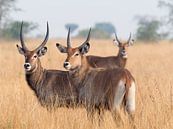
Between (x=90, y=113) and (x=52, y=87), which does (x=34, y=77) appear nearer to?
(x=52, y=87)

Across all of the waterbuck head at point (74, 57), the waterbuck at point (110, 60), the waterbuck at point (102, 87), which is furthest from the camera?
the waterbuck at point (110, 60)

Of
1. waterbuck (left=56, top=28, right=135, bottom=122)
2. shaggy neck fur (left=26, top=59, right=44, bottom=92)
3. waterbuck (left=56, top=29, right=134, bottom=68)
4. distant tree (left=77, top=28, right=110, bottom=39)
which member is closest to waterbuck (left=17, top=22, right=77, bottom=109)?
shaggy neck fur (left=26, top=59, right=44, bottom=92)

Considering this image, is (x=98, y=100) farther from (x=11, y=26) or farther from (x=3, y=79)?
(x=11, y=26)

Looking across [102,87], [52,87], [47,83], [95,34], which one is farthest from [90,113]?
[95,34]

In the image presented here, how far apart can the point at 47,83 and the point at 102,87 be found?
1.31 m

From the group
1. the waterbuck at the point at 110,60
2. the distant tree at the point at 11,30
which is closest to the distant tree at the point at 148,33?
the distant tree at the point at 11,30

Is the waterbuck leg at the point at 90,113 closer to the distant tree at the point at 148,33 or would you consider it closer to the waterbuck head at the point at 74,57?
the waterbuck head at the point at 74,57

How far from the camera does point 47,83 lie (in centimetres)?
795

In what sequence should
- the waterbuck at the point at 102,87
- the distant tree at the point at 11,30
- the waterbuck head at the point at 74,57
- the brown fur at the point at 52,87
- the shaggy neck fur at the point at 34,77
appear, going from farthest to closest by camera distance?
1. the distant tree at the point at 11,30
2. the shaggy neck fur at the point at 34,77
3. the waterbuck head at the point at 74,57
4. the brown fur at the point at 52,87
5. the waterbuck at the point at 102,87

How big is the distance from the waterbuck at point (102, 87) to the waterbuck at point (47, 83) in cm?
17

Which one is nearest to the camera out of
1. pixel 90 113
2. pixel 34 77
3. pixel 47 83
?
pixel 90 113

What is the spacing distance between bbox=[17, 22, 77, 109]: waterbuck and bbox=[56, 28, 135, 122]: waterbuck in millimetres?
172

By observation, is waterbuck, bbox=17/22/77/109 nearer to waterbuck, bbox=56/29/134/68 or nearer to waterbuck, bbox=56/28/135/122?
waterbuck, bbox=56/28/135/122

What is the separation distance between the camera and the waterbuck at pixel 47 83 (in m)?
7.55
